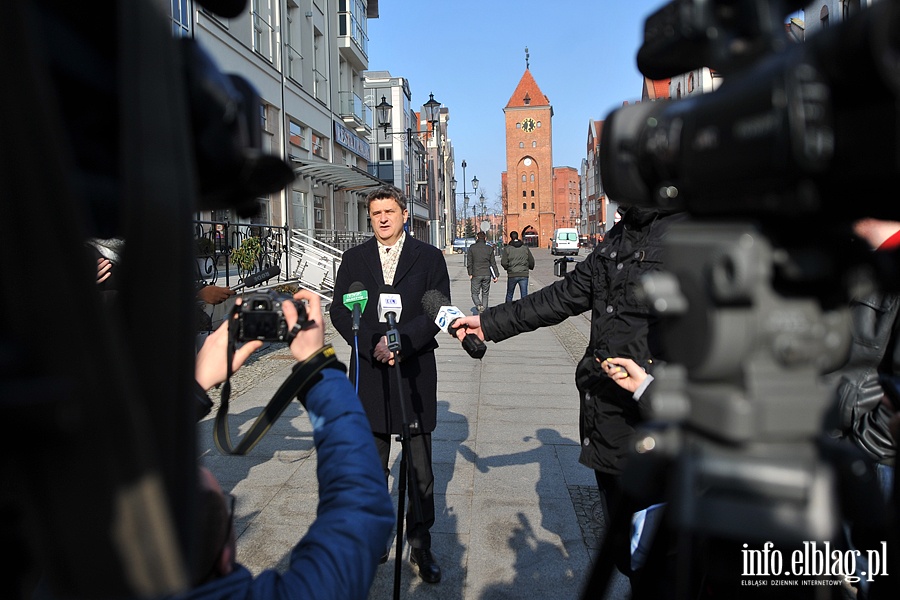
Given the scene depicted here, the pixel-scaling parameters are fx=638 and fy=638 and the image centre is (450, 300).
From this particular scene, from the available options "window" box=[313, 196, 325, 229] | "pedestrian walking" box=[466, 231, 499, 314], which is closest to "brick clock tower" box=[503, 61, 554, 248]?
"window" box=[313, 196, 325, 229]

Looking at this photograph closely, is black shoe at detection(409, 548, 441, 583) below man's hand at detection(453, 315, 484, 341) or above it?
below

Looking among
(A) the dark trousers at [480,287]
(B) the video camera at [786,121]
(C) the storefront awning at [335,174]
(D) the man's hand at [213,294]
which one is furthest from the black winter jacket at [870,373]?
(C) the storefront awning at [335,174]

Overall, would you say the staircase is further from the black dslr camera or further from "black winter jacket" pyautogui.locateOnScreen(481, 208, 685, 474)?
the black dslr camera

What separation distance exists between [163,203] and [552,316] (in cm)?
262

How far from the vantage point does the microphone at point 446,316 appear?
2.90 meters

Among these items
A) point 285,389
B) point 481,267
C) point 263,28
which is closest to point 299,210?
point 263,28

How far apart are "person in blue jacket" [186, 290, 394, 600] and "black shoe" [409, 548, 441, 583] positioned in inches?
87.2

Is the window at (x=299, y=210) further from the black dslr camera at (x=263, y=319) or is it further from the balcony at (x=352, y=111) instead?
the black dslr camera at (x=263, y=319)

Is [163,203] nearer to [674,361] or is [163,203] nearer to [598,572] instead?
[674,361]

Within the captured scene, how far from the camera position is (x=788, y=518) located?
2.42ft

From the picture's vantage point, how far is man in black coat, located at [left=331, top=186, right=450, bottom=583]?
11.9 ft

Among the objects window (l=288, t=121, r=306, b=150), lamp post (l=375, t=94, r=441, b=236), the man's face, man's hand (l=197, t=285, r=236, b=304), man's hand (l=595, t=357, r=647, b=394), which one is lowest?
man's hand (l=595, t=357, r=647, b=394)

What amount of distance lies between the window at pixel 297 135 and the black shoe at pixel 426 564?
59.4 feet

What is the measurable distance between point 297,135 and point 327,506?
2084cm
